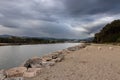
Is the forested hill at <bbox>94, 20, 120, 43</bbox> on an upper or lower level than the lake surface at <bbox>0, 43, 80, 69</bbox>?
upper

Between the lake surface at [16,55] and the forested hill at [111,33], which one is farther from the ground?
the forested hill at [111,33]

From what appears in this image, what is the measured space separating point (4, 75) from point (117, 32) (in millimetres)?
46961

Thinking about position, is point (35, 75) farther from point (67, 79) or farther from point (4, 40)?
point (4, 40)

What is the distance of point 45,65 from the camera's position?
29.7ft

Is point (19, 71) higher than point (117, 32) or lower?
lower

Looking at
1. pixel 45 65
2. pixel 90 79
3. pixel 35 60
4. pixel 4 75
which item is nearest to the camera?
pixel 90 79

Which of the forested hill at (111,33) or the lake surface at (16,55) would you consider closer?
the lake surface at (16,55)

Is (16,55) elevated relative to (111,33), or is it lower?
lower

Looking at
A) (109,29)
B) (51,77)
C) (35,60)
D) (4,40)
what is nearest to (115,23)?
(109,29)

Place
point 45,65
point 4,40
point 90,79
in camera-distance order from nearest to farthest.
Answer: point 90,79, point 45,65, point 4,40

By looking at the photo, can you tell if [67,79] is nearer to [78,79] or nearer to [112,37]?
[78,79]

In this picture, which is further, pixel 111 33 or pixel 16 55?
pixel 111 33

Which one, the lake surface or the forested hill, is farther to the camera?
the forested hill

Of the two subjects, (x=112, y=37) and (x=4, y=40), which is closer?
(x=112, y=37)
